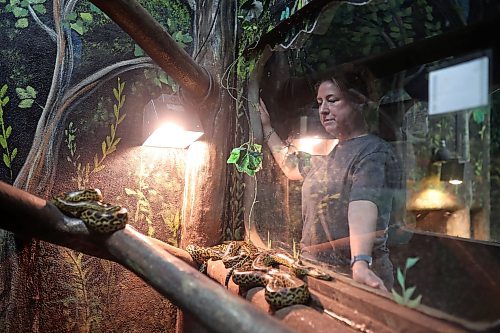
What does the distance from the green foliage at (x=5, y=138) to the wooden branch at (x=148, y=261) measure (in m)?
0.87

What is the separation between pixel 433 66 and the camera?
132 cm

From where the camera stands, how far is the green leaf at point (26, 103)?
7.86 ft

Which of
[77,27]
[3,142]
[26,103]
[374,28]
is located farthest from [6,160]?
[374,28]

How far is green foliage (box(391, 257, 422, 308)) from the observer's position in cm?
127

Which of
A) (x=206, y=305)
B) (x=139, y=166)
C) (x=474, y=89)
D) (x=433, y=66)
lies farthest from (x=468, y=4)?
(x=139, y=166)

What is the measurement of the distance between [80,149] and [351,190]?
1767mm

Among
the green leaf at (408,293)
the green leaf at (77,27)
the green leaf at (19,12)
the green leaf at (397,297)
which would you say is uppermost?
the green leaf at (19,12)

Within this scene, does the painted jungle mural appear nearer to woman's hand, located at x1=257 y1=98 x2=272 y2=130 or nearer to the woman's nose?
woman's hand, located at x1=257 y1=98 x2=272 y2=130

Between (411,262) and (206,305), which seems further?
(411,262)

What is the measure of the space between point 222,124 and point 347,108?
1.17 m

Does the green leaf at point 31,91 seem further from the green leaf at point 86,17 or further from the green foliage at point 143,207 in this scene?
the green foliage at point 143,207

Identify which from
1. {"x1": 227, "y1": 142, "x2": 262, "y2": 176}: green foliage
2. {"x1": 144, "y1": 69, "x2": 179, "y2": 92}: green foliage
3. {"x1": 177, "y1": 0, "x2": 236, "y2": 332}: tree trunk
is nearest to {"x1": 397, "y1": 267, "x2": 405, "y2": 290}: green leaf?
{"x1": 227, "y1": 142, "x2": 262, "y2": 176}: green foliage

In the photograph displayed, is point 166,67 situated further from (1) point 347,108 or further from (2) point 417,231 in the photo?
(2) point 417,231

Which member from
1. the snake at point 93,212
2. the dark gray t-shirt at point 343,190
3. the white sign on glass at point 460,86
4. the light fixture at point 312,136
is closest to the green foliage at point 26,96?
the snake at point 93,212
